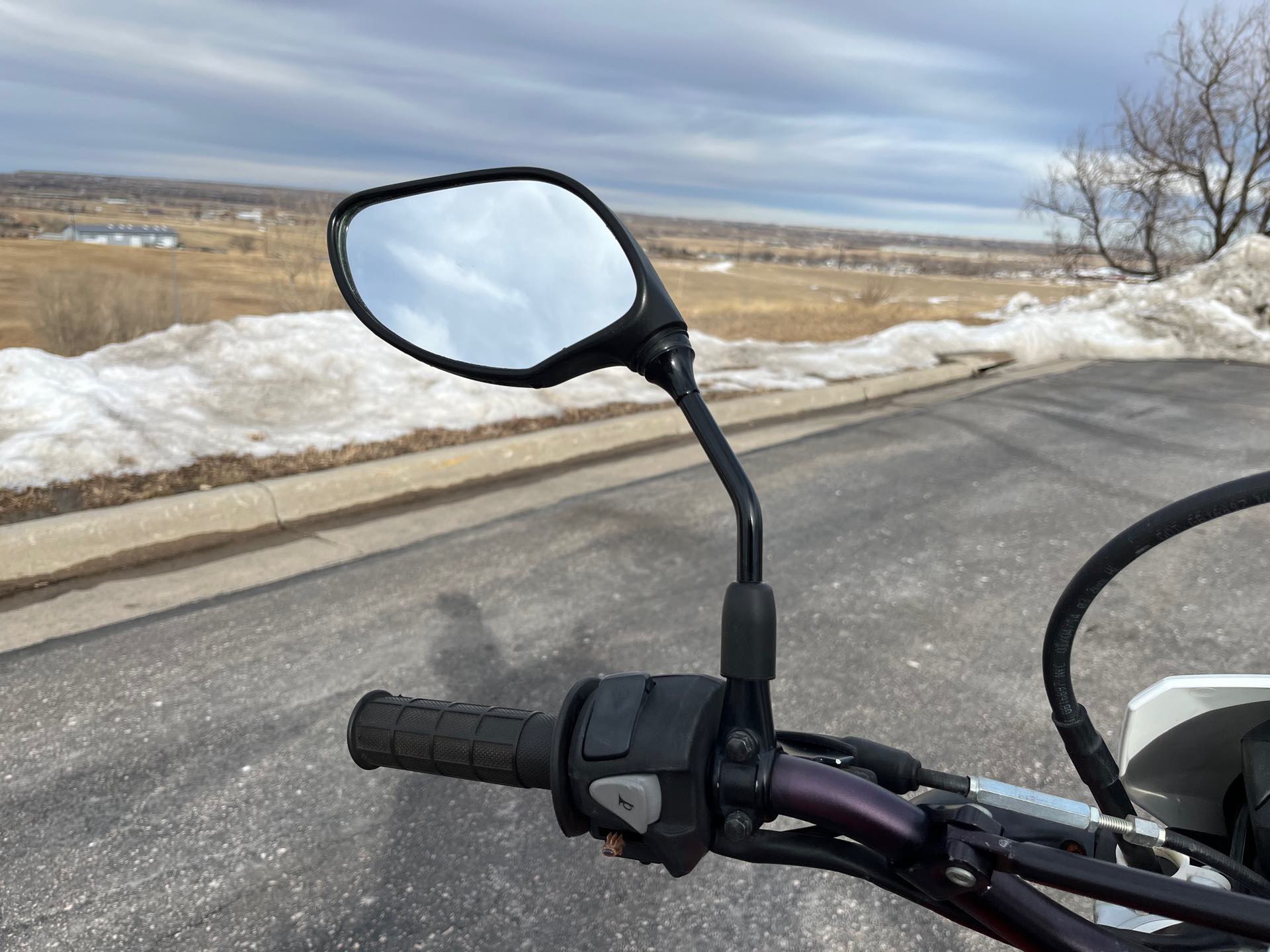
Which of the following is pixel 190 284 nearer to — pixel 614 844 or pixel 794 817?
pixel 614 844

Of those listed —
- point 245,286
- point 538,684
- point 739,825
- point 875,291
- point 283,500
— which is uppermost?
point 875,291

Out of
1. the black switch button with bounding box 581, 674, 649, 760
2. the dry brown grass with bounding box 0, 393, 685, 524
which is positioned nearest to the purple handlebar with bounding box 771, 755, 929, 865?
the black switch button with bounding box 581, 674, 649, 760

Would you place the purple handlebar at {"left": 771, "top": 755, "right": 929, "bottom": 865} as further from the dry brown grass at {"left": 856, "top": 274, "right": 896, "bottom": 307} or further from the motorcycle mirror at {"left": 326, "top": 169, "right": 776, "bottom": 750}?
the dry brown grass at {"left": 856, "top": 274, "right": 896, "bottom": 307}

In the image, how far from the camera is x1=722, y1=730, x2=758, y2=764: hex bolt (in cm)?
87

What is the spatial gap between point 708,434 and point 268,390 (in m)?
6.80

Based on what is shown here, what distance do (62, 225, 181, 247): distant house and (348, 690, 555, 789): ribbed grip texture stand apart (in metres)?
12.5

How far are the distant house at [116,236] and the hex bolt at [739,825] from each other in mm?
A: 12810

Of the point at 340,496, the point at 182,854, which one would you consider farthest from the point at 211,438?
the point at 182,854

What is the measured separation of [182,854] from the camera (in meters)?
2.48

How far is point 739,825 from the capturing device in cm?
86

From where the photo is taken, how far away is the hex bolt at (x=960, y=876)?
0.81 m

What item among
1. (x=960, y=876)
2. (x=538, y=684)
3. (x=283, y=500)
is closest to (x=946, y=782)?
(x=960, y=876)

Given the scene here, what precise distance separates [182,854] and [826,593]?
281 cm

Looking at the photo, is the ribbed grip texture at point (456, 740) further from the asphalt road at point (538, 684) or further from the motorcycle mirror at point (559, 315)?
the asphalt road at point (538, 684)
